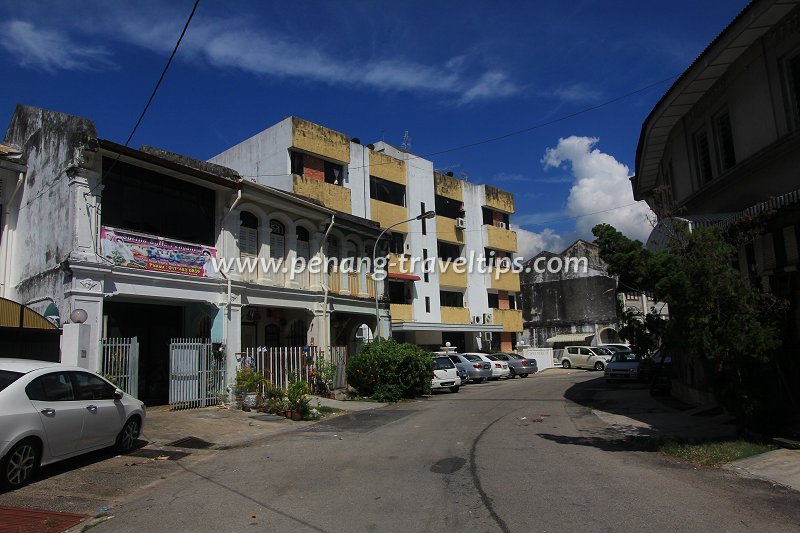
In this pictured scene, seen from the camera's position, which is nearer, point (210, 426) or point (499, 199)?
point (210, 426)

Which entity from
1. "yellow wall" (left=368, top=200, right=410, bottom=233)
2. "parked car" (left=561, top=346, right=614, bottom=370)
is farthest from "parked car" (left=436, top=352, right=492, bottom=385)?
"parked car" (left=561, top=346, right=614, bottom=370)

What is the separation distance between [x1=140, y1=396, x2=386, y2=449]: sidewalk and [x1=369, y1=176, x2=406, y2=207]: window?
21424 millimetres

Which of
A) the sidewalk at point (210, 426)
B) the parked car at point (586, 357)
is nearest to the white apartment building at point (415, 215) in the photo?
the parked car at point (586, 357)

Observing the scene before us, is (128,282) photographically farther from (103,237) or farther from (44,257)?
(44,257)

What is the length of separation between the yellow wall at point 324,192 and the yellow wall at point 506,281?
14.7m

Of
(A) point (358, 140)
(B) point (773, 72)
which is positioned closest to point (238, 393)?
(B) point (773, 72)

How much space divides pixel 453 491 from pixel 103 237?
1164cm

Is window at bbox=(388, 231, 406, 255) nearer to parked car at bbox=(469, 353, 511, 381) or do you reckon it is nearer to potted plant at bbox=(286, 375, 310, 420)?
parked car at bbox=(469, 353, 511, 381)

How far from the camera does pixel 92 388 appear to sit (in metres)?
9.06

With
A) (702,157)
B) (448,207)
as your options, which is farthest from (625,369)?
(448,207)

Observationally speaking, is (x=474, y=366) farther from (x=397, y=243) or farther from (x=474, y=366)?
(x=397, y=243)

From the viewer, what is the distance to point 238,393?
1681 centimetres

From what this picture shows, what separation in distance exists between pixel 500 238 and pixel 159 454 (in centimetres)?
3604

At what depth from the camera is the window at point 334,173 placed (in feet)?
108
